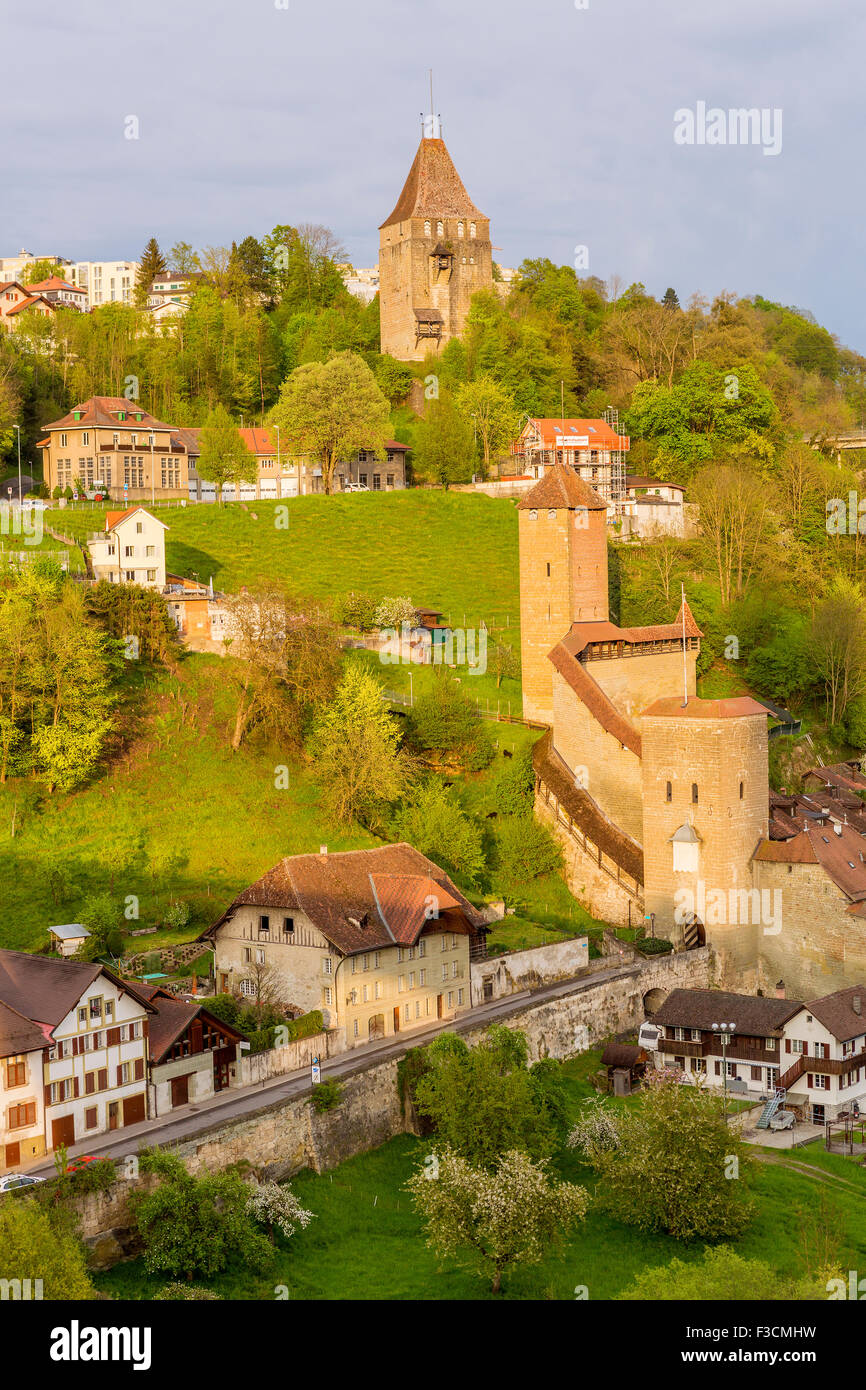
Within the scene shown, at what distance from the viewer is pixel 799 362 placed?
155m

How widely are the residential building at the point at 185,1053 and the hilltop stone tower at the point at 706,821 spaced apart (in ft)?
64.2

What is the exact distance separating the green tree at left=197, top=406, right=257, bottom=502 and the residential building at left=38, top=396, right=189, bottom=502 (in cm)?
312

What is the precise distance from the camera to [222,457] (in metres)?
88.9

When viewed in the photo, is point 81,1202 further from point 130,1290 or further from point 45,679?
point 45,679

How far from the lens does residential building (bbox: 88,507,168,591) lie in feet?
213

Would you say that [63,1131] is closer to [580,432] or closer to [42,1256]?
[42,1256]

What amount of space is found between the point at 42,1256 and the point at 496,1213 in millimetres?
10320

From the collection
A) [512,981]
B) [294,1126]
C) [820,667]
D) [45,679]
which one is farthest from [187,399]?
[294,1126]

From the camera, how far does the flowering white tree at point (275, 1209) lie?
3369cm

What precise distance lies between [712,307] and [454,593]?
44.0 m

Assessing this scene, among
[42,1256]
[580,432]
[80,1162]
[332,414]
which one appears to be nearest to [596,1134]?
[80,1162]

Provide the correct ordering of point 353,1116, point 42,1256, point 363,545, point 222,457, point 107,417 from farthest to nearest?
point 222,457, point 363,545, point 107,417, point 353,1116, point 42,1256

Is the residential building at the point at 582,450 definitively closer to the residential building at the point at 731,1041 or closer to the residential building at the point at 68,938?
the residential building at the point at 731,1041

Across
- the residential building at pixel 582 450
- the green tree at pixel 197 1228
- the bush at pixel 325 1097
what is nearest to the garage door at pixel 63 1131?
the green tree at pixel 197 1228
